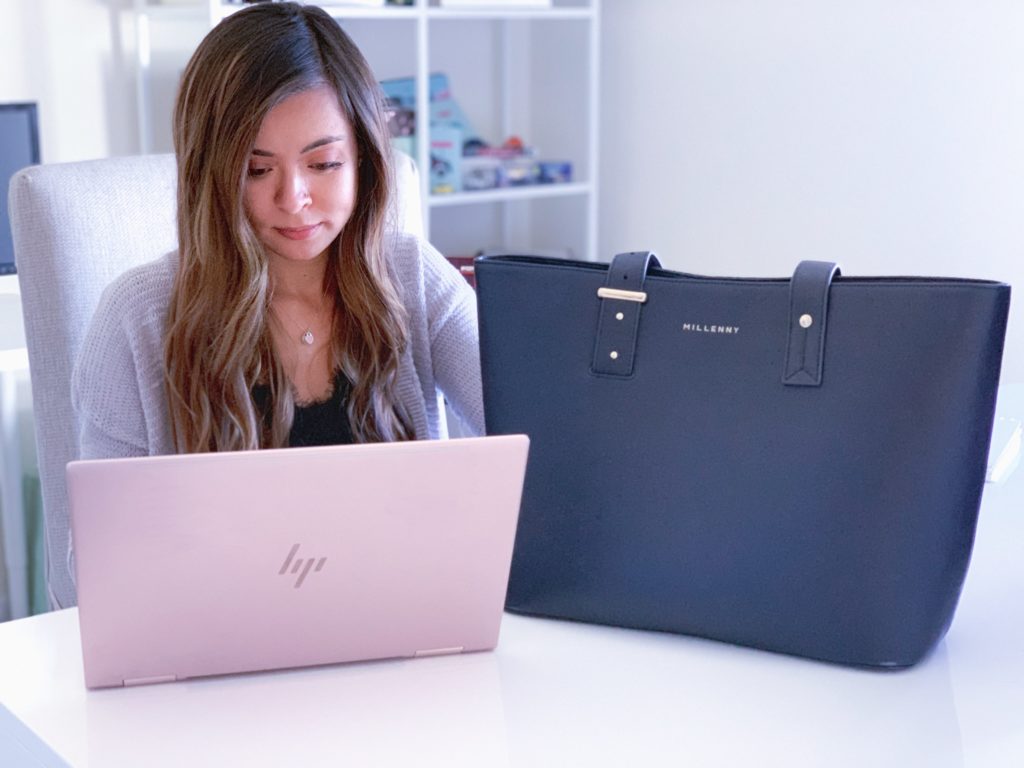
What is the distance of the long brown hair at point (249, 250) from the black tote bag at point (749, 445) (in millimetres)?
Answer: 309

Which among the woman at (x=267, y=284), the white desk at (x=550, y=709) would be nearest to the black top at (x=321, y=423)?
the woman at (x=267, y=284)

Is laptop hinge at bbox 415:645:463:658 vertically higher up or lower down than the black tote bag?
lower down

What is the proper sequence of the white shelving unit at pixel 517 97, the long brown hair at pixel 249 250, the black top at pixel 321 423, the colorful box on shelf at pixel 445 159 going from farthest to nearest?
the white shelving unit at pixel 517 97 < the colorful box on shelf at pixel 445 159 < the black top at pixel 321 423 < the long brown hair at pixel 249 250

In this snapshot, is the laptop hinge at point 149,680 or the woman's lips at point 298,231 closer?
the laptop hinge at point 149,680

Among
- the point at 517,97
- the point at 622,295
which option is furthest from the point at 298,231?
the point at 517,97

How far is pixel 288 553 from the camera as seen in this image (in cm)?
92

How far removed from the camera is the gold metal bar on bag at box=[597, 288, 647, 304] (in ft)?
3.35

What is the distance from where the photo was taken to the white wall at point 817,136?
A: 8.68 feet

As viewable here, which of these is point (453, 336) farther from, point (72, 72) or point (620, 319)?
point (72, 72)

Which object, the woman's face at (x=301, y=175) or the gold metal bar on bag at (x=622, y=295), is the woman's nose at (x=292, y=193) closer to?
the woman's face at (x=301, y=175)

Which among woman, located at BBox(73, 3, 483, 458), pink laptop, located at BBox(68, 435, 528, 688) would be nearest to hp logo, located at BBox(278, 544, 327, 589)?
pink laptop, located at BBox(68, 435, 528, 688)

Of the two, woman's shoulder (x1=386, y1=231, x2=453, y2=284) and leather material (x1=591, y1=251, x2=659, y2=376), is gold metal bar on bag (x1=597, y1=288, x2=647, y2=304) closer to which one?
leather material (x1=591, y1=251, x2=659, y2=376)

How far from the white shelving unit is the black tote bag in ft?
6.59

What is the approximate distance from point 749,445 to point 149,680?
46 centimetres
